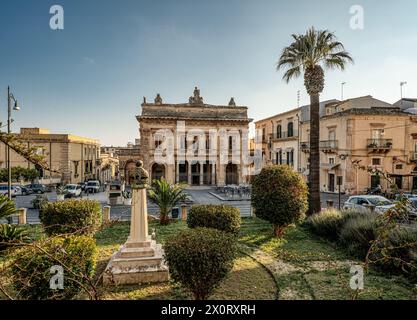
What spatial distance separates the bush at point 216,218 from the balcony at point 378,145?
22.9 metres

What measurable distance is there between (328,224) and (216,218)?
4.81m

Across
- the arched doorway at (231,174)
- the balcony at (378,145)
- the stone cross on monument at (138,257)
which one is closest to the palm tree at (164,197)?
the stone cross on monument at (138,257)

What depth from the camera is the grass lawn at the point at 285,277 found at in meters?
5.45

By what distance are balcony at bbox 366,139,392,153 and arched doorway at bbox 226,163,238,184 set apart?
1706 cm

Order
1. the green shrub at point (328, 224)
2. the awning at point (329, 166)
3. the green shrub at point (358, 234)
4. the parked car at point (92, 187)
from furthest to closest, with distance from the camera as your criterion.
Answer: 1. the parked car at point (92, 187)
2. the awning at point (329, 166)
3. the green shrub at point (328, 224)
4. the green shrub at point (358, 234)

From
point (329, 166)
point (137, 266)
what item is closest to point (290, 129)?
point (329, 166)

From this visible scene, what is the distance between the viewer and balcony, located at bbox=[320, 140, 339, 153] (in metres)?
27.0

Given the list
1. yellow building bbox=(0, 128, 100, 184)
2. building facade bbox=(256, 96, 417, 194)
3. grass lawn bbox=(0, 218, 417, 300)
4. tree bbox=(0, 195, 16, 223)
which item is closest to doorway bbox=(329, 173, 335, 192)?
building facade bbox=(256, 96, 417, 194)

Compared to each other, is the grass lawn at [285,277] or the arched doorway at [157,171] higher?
the arched doorway at [157,171]

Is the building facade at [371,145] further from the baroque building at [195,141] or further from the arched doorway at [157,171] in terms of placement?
the arched doorway at [157,171]

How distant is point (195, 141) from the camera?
3462 cm

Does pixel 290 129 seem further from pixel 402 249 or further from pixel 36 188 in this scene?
pixel 36 188
